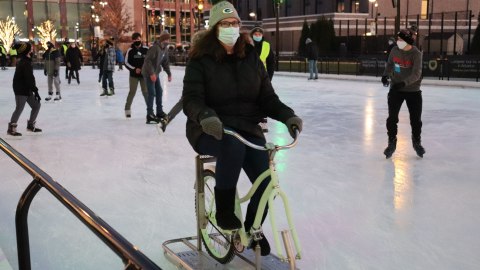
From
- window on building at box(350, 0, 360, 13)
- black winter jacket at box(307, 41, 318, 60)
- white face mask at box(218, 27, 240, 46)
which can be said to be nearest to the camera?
white face mask at box(218, 27, 240, 46)

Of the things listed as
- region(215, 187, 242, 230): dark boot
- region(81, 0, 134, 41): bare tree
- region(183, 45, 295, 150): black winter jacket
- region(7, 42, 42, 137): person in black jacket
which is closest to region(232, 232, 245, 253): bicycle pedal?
region(215, 187, 242, 230): dark boot

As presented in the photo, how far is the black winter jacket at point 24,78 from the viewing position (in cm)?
877

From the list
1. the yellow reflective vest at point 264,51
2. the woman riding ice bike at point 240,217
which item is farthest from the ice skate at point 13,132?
the woman riding ice bike at point 240,217

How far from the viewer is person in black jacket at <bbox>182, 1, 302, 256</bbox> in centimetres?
311

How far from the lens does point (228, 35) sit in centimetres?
321

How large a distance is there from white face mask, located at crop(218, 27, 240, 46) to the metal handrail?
1.32 metres

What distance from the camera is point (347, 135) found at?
8.98 m

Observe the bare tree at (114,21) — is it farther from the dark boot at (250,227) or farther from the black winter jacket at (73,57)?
the dark boot at (250,227)

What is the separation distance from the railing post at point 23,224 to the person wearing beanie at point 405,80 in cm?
517

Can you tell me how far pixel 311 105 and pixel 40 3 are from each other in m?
70.7

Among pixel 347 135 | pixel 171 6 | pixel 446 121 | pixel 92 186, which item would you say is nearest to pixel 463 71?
pixel 446 121

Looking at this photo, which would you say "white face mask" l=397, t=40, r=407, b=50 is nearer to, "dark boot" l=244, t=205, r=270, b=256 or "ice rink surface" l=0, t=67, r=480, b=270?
"ice rink surface" l=0, t=67, r=480, b=270

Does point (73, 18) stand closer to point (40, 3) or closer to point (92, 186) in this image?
point (40, 3)

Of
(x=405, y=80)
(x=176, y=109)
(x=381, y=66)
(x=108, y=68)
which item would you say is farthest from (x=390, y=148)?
(x=381, y=66)
